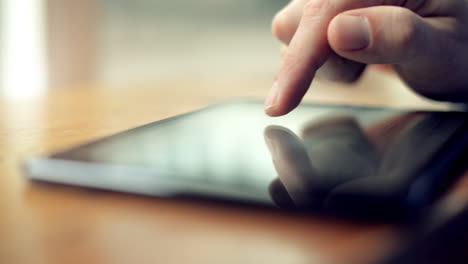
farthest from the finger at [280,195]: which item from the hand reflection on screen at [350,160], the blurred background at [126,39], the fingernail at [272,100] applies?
the blurred background at [126,39]

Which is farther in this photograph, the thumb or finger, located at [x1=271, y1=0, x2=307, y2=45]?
finger, located at [x1=271, y1=0, x2=307, y2=45]

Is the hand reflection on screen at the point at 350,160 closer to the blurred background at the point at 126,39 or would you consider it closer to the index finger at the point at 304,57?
the index finger at the point at 304,57

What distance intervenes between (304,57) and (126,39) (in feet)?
6.84

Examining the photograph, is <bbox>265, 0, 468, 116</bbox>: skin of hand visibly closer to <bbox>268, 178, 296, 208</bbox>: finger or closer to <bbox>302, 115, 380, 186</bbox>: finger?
<bbox>302, 115, 380, 186</bbox>: finger

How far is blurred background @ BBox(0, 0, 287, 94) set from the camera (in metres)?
2.11

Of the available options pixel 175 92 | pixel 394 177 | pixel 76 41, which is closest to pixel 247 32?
pixel 76 41

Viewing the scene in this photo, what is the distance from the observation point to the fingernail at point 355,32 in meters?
0.40

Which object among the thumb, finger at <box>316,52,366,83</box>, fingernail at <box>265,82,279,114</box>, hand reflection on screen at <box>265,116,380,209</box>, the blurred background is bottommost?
the blurred background

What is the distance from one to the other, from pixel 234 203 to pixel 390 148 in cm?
14

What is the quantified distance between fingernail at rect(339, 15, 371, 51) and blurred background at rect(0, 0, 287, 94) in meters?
1.60

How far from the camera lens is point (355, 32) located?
404 millimetres

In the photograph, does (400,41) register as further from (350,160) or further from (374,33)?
(350,160)

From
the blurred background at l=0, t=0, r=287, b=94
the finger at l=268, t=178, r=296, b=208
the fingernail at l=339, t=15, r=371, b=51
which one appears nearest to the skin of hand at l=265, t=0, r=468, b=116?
the fingernail at l=339, t=15, r=371, b=51

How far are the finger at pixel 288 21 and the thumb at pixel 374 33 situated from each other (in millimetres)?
144
